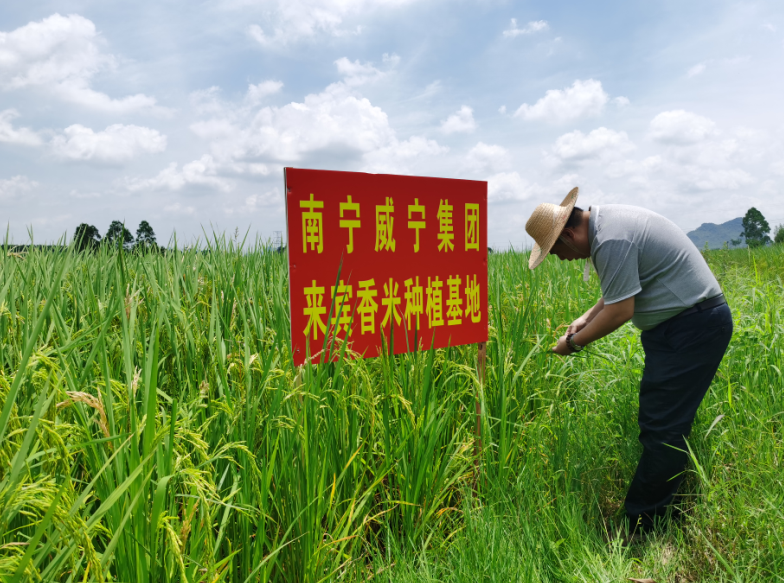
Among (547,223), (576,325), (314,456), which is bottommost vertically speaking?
(314,456)

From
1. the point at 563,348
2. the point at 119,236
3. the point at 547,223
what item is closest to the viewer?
the point at 119,236

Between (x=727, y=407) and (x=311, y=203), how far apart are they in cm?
252

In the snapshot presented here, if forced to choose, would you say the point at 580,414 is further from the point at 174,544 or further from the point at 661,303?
the point at 174,544

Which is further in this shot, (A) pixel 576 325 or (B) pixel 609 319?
(A) pixel 576 325

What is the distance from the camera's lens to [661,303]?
2.42 metres

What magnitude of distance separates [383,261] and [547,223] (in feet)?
2.90

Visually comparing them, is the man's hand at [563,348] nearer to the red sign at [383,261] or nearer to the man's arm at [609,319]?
the man's arm at [609,319]

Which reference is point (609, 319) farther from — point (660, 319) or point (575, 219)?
point (575, 219)

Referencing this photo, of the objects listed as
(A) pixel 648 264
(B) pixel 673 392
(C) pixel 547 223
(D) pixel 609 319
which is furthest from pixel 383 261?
(B) pixel 673 392

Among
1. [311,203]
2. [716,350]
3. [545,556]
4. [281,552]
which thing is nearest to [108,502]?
[281,552]

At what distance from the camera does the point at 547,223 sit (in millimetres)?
2586

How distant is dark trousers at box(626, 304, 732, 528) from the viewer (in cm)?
238

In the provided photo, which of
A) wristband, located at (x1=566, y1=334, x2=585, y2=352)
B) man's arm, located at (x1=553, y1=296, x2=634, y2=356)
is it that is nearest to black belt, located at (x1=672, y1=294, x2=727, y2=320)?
man's arm, located at (x1=553, y1=296, x2=634, y2=356)

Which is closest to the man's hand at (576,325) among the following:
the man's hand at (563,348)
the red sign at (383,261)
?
the man's hand at (563,348)
